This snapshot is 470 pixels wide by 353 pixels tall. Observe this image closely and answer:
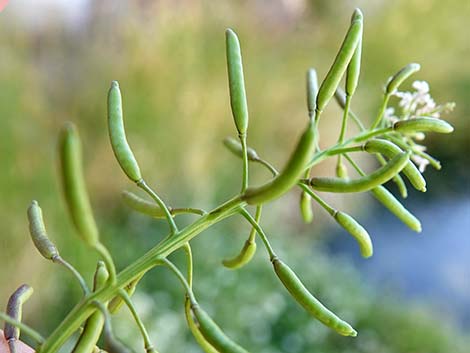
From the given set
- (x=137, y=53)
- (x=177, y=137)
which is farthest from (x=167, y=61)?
(x=177, y=137)

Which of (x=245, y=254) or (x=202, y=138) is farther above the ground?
(x=245, y=254)

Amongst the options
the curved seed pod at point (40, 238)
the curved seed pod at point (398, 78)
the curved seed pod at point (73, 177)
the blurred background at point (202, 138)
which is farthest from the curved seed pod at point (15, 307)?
the blurred background at point (202, 138)

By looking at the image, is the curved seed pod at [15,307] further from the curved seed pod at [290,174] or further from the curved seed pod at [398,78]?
the curved seed pod at [398,78]

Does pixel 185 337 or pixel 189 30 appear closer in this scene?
pixel 185 337

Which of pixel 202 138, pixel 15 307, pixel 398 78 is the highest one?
pixel 398 78

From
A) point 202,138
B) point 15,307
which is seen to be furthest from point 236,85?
point 202,138

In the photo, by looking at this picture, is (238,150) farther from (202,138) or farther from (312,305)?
(202,138)

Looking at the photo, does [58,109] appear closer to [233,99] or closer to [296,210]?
[296,210]
